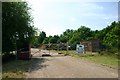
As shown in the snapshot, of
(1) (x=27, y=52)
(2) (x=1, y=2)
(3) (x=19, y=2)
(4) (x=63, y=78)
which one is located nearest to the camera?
(4) (x=63, y=78)

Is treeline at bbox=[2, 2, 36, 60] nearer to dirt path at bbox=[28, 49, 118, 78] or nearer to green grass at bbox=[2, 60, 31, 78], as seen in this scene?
green grass at bbox=[2, 60, 31, 78]

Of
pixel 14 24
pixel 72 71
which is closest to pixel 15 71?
pixel 72 71

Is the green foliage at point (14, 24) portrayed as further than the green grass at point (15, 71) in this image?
Yes

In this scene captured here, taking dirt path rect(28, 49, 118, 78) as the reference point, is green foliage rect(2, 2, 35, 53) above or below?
above

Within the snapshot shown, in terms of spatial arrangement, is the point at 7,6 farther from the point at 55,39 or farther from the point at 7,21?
the point at 55,39

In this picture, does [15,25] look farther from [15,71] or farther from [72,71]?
[72,71]

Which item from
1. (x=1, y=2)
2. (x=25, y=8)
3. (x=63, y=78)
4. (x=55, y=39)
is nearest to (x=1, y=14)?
(x=1, y=2)

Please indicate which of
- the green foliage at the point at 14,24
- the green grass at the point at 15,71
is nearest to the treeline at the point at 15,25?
the green foliage at the point at 14,24


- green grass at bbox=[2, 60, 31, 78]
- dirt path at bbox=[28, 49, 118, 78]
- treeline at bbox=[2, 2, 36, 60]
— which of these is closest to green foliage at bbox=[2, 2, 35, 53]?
treeline at bbox=[2, 2, 36, 60]

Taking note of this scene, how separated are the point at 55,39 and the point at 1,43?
92.2m

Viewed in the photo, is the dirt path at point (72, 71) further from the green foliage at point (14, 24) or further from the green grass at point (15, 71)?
the green foliage at point (14, 24)

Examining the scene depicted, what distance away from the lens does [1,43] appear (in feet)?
100

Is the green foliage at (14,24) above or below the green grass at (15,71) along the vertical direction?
above

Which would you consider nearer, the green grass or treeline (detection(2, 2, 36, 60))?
the green grass
